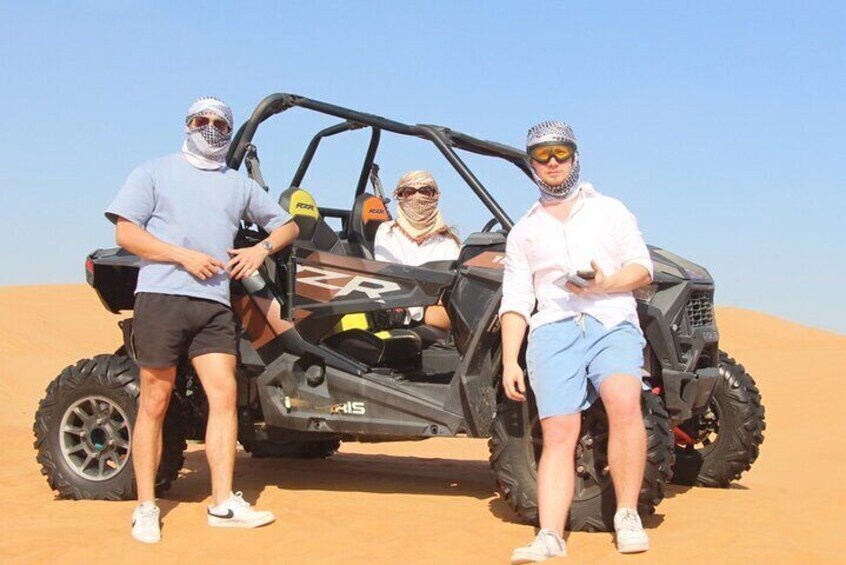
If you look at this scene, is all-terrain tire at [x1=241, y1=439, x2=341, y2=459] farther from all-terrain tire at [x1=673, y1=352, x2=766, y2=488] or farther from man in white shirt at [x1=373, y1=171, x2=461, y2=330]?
all-terrain tire at [x1=673, y1=352, x2=766, y2=488]

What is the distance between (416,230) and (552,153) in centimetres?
196

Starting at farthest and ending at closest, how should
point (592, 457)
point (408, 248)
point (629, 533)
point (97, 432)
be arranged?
point (408, 248) < point (97, 432) < point (592, 457) < point (629, 533)

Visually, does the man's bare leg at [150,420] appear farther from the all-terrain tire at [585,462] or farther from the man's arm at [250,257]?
the all-terrain tire at [585,462]

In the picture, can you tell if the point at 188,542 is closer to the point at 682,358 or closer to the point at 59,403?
the point at 59,403

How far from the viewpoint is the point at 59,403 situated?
623 centimetres

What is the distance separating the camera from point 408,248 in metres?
6.67

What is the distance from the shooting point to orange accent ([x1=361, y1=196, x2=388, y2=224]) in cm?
708

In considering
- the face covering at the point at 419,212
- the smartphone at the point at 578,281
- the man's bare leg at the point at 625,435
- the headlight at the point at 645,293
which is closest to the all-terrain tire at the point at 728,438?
the headlight at the point at 645,293

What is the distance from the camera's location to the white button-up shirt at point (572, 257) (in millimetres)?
4824

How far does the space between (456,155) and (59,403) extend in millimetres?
2629

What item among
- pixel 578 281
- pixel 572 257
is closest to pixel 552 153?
pixel 572 257

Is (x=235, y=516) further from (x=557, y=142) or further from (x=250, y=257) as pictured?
(x=557, y=142)

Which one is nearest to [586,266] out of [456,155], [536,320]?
[536,320]

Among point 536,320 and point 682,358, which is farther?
point 682,358
